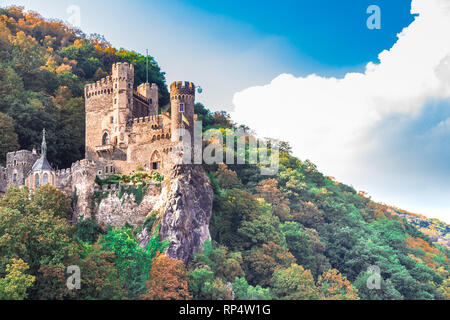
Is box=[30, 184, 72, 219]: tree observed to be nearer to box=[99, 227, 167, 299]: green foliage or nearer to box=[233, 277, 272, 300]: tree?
box=[99, 227, 167, 299]: green foliage

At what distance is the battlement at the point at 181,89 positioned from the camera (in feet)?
Answer: 198

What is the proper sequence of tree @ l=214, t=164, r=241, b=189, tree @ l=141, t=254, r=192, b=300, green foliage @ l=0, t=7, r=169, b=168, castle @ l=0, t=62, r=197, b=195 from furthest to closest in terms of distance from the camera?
tree @ l=214, t=164, r=241, b=189
green foliage @ l=0, t=7, r=169, b=168
castle @ l=0, t=62, r=197, b=195
tree @ l=141, t=254, r=192, b=300

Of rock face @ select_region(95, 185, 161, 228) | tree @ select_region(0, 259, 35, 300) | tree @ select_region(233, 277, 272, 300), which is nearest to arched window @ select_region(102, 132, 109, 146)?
rock face @ select_region(95, 185, 161, 228)

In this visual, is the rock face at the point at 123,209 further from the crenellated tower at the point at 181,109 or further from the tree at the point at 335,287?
the tree at the point at 335,287

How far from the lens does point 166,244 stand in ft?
172

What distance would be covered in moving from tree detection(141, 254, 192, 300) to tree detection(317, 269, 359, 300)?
1408 cm

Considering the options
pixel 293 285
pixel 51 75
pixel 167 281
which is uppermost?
pixel 51 75

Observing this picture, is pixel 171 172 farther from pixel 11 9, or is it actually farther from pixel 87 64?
pixel 11 9

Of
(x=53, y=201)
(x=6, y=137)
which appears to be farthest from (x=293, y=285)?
(x=6, y=137)

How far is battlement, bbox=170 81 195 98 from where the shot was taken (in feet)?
198

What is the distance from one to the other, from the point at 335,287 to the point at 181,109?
67.2 ft

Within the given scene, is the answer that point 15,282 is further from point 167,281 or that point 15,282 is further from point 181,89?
point 181,89

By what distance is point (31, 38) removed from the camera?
8394 cm

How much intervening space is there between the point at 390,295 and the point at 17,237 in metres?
34.9
